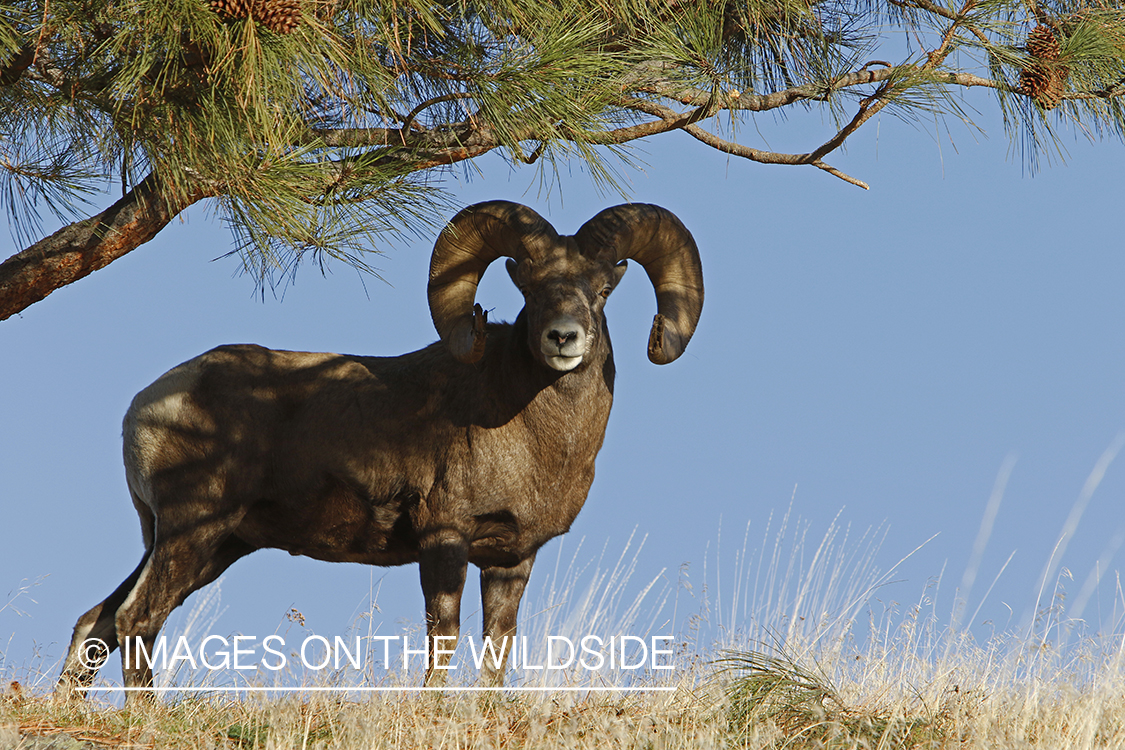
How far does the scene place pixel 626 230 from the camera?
6.79 m

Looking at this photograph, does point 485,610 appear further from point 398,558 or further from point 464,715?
point 464,715

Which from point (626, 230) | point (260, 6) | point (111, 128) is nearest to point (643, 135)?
point (626, 230)

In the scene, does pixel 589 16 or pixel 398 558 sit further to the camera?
pixel 398 558

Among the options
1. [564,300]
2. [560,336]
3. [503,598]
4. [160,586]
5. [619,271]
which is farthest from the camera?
[160,586]

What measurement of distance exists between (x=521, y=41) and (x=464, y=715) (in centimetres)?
358

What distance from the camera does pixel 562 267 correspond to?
21.6 ft

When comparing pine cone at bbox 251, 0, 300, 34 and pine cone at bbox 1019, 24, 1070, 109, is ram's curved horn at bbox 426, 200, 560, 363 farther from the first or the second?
pine cone at bbox 1019, 24, 1070, 109

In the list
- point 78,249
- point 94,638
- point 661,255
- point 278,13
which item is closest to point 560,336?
point 661,255

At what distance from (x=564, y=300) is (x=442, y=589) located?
5.46 feet

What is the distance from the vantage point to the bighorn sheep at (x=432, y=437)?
6.57 metres

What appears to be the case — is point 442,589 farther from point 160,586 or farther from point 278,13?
point 278,13

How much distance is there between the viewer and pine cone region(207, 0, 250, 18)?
5081 millimetres

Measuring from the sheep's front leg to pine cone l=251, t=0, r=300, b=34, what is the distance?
2774mm

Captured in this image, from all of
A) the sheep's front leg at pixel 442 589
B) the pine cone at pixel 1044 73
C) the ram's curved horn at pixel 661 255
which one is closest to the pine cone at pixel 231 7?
the ram's curved horn at pixel 661 255
